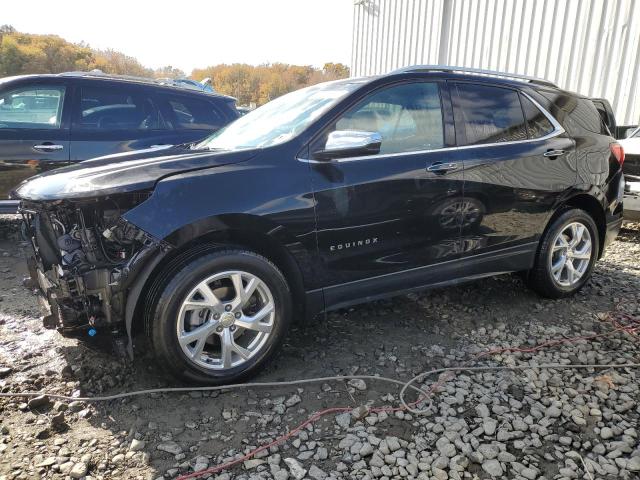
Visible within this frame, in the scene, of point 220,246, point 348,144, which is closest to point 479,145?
point 348,144

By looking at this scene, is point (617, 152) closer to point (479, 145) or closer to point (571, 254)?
point (571, 254)

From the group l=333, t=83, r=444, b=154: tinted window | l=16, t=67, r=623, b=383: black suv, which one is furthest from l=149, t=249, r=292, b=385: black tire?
l=333, t=83, r=444, b=154: tinted window

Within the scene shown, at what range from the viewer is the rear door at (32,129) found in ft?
15.3

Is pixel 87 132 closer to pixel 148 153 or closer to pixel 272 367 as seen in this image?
pixel 148 153

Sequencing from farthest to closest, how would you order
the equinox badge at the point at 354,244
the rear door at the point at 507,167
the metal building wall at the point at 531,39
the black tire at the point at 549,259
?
the metal building wall at the point at 531,39 < the black tire at the point at 549,259 < the rear door at the point at 507,167 < the equinox badge at the point at 354,244

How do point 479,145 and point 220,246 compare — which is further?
point 479,145

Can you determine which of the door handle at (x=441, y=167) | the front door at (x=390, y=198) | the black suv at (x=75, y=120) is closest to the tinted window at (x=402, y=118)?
the front door at (x=390, y=198)

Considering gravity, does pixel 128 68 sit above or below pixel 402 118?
above

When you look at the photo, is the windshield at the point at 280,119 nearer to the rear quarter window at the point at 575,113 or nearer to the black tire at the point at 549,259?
the rear quarter window at the point at 575,113

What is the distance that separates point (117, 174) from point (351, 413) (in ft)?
5.59

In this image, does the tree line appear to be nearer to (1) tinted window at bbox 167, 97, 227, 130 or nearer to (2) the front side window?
(1) tinted window at bbox 167, 97, 227, 130

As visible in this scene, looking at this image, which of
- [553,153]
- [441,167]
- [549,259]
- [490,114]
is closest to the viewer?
[441,167]

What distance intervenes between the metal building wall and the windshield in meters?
6.64

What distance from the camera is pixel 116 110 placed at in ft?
16.7
